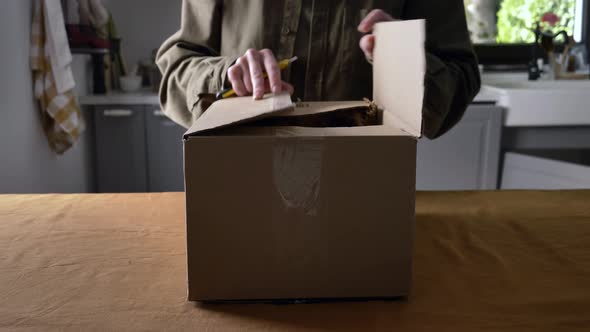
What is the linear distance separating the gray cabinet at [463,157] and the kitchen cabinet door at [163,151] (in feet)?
3.79

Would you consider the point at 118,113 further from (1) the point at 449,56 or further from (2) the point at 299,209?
(2) the point at 299,209

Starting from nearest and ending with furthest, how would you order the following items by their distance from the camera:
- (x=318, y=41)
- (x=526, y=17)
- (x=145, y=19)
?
(x=318, y=41) → (x=526, y=17) → (x=145, y=19)

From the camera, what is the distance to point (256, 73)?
2.42 ft

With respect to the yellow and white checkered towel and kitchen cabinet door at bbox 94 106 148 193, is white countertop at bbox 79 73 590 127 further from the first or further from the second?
the yellow and white checkered towel

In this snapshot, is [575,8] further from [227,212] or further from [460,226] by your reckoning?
[227,212]

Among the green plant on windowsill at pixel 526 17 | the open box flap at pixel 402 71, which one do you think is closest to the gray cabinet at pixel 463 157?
the green plant on windowsill at pixel 526 17

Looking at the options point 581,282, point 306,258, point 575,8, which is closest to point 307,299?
point 306,258

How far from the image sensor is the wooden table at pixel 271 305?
490mm

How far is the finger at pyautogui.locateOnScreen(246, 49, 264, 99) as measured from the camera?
2.36 ft

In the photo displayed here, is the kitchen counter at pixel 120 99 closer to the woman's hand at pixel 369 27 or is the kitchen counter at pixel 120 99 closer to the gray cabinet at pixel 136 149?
the gray cabinet at pixel 136 149

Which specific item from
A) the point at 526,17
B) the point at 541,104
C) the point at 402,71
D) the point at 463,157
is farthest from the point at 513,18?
the point at 402,71

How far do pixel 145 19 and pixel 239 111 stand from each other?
254cm

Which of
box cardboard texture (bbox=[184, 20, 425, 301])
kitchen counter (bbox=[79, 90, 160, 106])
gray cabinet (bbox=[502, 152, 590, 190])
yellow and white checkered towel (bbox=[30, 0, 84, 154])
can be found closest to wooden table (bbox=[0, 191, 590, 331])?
box cardboard texture (bbox=[184, 20, 425, 301])

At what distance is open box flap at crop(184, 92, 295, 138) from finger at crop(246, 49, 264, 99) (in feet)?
0.04
